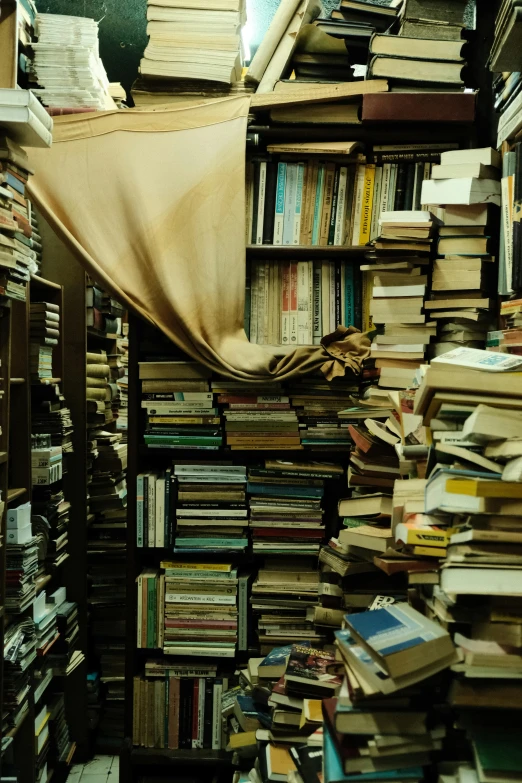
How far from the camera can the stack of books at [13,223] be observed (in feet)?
6.94

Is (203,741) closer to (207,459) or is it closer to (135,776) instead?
(135,776)

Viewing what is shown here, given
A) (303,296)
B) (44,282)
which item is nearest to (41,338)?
(44,282)

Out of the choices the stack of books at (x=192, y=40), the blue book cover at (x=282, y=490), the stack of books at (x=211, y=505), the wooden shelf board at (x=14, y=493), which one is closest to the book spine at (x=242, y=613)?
the stack of books at (x=211, y=505)

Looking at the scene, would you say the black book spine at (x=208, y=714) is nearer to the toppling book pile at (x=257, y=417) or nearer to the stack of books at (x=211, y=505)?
the stack of books at (x=211, y=505)

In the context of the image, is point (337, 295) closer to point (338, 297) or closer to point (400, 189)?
point (338, 297)

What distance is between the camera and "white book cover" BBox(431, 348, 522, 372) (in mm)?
1502

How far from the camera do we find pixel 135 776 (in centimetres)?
271

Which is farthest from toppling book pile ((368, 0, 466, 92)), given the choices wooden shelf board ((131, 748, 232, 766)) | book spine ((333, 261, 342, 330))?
wooden shelf board ((131, 748, 232, 766))

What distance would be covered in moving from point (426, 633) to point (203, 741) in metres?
1.65

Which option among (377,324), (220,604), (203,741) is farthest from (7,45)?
(203,741)

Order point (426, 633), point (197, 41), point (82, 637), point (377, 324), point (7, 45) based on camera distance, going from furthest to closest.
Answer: point (82, 637) → point (197, 41) → point (377, 324) → point (7, 45) → point (426, 633)

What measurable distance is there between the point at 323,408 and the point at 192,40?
4.48 ft

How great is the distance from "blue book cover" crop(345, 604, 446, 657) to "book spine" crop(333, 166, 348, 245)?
1.52 m

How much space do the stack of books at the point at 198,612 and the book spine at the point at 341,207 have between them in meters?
1.24
